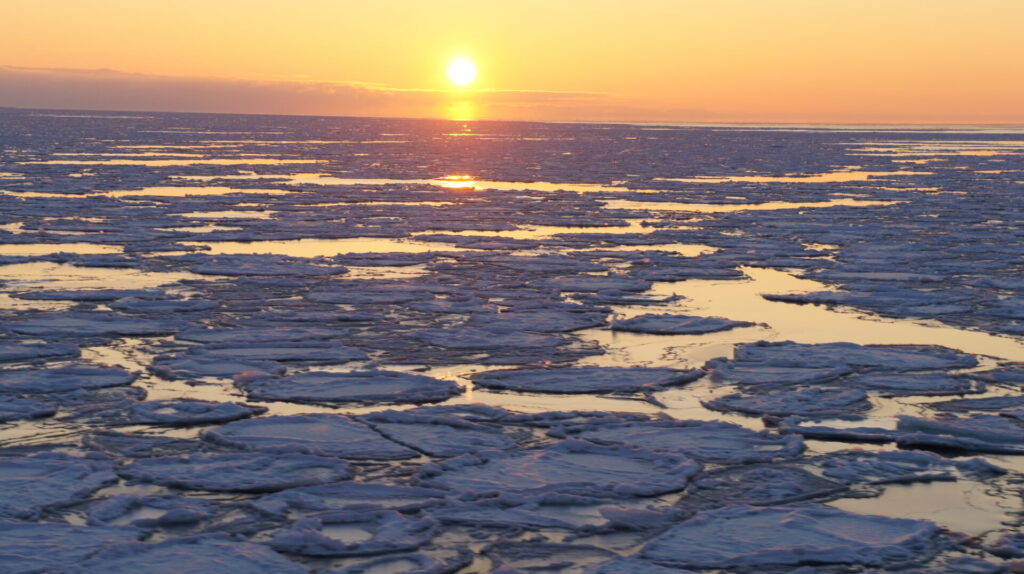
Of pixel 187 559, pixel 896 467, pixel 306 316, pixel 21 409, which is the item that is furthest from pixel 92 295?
pixel 896 467

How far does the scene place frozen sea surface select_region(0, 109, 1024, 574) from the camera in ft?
10.9

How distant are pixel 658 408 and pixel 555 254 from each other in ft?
17.5

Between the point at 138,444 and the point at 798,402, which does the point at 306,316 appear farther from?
the point at 798,402

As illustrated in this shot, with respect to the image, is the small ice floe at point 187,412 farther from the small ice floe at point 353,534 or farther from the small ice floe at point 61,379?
the small ice floe at point 353,534

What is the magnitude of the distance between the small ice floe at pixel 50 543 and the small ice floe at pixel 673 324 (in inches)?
147

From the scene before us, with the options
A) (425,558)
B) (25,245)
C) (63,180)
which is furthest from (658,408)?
(63,180)

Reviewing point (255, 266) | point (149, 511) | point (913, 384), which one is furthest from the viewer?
point (255, 266)

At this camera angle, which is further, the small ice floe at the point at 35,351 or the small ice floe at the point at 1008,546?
the small ice floe at the point at 35,351

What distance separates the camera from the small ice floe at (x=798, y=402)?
4.83m

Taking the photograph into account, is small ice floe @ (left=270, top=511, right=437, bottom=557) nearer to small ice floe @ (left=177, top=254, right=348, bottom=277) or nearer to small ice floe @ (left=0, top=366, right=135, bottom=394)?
small ice floe @ (left=0, top=366, right=135, bottom=394)

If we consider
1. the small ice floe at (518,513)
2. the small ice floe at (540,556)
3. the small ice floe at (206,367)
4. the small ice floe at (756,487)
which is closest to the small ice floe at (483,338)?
the small ice floe at (206,367)

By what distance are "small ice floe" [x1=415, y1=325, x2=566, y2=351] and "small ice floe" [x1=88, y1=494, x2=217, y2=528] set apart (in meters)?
2.57

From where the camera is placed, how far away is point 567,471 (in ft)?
13.0

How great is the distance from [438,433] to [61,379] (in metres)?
1.84
